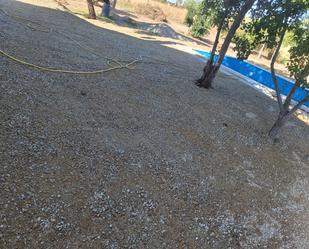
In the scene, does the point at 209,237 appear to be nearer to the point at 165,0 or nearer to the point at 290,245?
the point at 290,245

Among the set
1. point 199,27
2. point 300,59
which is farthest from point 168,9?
point 300,59

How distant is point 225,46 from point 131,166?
265 inches

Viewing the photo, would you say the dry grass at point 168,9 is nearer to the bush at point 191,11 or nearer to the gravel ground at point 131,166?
the bush at point 191,11

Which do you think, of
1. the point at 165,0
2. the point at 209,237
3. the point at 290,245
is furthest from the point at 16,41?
the point at 165,0

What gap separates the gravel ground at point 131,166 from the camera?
3875 millimetres

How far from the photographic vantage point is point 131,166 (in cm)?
519

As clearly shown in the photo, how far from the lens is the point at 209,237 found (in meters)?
4.40

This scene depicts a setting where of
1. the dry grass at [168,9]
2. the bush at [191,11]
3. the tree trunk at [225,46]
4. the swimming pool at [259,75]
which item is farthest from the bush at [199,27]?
the tree trunk at [225,46]

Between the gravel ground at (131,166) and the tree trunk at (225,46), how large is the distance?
→ 1.66 metres

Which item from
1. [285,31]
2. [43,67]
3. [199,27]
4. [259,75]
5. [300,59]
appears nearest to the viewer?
[43,67]

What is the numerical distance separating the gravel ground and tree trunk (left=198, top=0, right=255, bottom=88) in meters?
1.66

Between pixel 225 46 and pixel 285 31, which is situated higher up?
pixel 285 31

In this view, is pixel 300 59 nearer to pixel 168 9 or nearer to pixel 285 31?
pixel 285 31

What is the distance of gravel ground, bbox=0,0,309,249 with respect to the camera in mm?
3875
